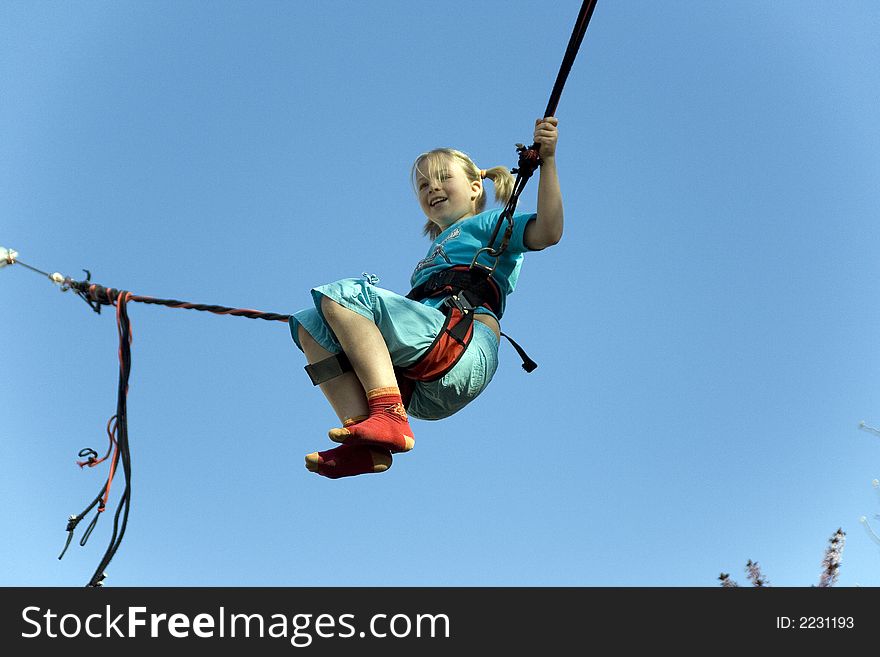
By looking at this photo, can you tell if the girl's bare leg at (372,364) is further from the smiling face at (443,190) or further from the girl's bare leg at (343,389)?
the smiling face at (443,190)

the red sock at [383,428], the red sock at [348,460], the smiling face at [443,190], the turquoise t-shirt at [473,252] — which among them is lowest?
the red sock at [348,460]

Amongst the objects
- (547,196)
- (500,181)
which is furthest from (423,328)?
(500,181)

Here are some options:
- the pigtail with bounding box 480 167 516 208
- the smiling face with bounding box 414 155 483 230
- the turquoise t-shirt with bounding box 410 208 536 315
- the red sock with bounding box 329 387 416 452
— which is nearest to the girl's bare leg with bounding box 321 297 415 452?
the red sock with bounding box 329 387 416 452

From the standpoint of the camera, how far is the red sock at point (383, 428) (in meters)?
4.16

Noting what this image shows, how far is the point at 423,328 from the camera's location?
455 centimetres

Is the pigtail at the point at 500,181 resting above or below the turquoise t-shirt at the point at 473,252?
above

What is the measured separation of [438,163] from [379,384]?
1.40 meters

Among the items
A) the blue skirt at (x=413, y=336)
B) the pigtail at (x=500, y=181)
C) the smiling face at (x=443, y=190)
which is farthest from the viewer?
the pigtail at (x=500, y=181)

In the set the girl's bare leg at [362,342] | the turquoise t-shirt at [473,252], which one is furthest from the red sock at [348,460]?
the turquoise t-shirt at [473,252]

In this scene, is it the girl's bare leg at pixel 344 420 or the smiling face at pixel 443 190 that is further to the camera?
the smiling face at pixel 443 190

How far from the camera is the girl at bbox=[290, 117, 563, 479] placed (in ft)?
14.2

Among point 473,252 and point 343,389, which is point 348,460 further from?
point 473,252

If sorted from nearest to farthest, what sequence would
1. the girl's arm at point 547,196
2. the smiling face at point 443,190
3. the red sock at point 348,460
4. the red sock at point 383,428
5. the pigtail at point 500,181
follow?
1. the red sock at point 383,428
2. the red sock at point 348,460
3. the girl's arm at point 547,196
4. the smiling face at point 443,190
5. the pigtail at point 500,181
